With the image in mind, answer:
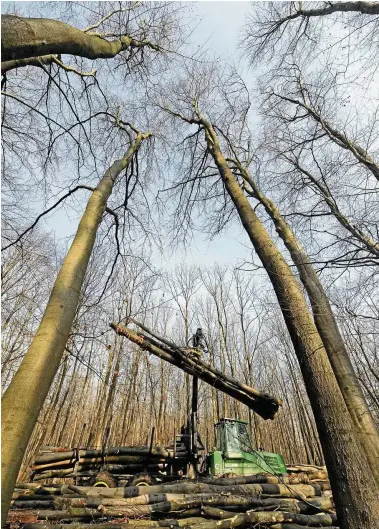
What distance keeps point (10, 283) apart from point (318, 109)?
13.9 metres

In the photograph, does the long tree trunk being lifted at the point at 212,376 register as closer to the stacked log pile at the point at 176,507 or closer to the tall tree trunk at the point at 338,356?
the stacked log pile at the point at 176,507

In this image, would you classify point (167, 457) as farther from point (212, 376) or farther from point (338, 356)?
point (338, 356)

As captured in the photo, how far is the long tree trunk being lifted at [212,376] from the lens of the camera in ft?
24.3

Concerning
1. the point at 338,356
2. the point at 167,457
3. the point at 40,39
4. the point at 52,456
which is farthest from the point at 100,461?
the point at 40,39

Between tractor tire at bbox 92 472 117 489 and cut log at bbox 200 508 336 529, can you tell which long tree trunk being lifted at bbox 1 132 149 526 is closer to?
cut log at bbox 200 508 336 529

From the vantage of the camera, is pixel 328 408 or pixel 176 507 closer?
pixel 328 408

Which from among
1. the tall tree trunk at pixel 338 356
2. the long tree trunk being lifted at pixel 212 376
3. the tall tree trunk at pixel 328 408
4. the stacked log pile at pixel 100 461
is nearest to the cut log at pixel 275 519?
the long tree trunk being lifted at pixel 212 376

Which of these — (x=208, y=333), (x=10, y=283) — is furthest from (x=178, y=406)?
(x=10, y=283)

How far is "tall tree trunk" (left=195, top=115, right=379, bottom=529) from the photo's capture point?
Result: 8.04 ft

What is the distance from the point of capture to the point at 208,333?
2347cm

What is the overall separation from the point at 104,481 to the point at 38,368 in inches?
294

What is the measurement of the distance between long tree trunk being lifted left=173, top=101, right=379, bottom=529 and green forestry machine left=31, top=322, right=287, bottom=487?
4539 millimetres

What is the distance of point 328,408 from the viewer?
9.70ft

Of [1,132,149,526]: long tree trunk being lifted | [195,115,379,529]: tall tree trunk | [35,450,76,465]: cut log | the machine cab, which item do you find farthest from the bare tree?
[35,450,76,465]: cut log
